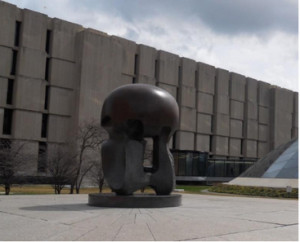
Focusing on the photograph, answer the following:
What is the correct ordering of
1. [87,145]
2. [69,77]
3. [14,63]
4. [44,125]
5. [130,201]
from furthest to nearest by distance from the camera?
[69,77] < [44,125] < [14,63] < [87,145] < [130,201]

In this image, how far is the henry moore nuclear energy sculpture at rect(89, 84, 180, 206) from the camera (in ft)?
43.5

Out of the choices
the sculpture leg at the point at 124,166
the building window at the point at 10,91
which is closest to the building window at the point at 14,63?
the building window at the point at 10,91

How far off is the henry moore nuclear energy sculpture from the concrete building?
106 feet

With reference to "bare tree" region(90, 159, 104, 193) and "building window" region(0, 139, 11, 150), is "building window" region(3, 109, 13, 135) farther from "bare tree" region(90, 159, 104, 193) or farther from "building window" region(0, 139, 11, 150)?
"bare tree" region(90, 159, 104, 193)

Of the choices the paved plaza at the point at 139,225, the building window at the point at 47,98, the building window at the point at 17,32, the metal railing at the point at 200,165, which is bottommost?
the paved plaza at the point at 139,225

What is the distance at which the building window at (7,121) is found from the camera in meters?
48.5

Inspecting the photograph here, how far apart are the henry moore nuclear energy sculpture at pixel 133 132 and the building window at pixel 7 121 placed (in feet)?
124

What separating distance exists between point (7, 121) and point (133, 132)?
38.8 m

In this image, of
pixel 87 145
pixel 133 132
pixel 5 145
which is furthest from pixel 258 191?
pixel 5 145

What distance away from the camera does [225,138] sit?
7006 cm

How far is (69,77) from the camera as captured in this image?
52562 millimetres

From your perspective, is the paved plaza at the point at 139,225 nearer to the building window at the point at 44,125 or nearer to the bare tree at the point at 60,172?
the bare tree at the point at 60,172

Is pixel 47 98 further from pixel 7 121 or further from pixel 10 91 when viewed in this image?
pixel 7 121

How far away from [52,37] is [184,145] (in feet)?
83.9
